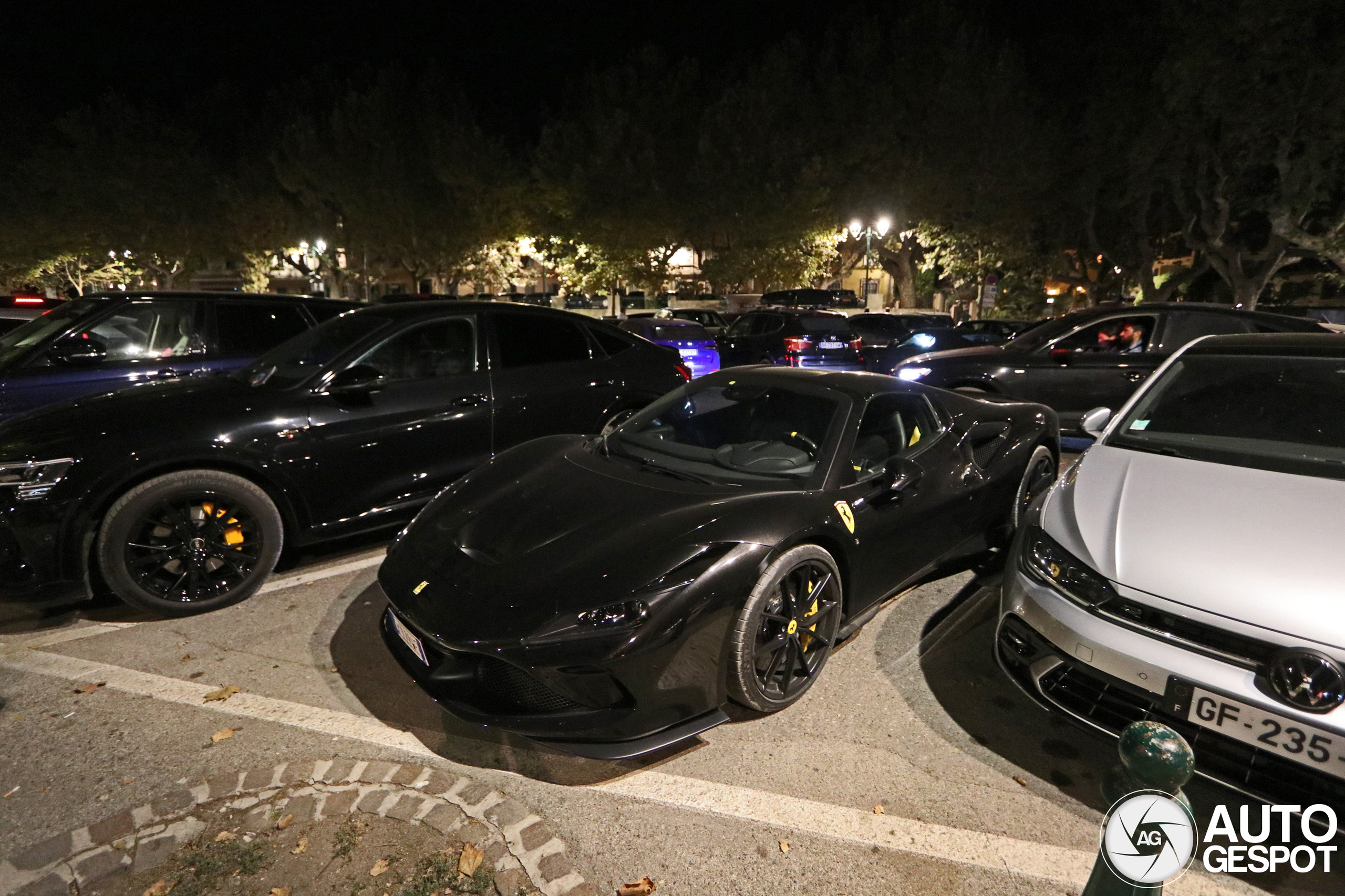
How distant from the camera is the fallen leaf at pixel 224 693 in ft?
10.5

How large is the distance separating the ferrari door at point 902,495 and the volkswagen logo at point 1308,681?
1490mm

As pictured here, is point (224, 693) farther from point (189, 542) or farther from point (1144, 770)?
point (1144, 770)

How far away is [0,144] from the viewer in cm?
2573

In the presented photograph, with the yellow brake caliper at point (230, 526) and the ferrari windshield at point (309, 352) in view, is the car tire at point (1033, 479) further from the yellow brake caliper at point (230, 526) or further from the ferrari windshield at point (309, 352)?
the yellow brake caliper at point (230, 526)

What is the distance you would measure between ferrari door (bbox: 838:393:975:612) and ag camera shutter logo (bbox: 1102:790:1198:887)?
1763 millimetres

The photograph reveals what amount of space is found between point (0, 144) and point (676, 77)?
2329cm

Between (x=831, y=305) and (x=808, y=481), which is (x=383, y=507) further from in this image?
(x=831, y=305)

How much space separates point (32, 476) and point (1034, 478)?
18.1ft

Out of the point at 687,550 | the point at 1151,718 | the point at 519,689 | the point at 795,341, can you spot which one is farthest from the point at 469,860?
the point at 795,341

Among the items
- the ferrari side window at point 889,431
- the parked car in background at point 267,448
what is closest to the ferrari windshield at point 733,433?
the ferrari side window at point 889,431

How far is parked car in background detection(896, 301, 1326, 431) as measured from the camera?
24.3 ft

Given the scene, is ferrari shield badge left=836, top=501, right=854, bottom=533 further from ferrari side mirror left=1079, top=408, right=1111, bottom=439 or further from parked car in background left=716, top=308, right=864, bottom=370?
parked car in background left=716, top=308, right=864, bottom=370

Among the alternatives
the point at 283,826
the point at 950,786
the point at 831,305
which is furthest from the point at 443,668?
the point at 831,305

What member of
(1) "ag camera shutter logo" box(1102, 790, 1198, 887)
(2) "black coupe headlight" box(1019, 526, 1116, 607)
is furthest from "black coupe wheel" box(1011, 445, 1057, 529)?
(1) "ag camera shutter logo" box(1102, 790, 1198, 887)
